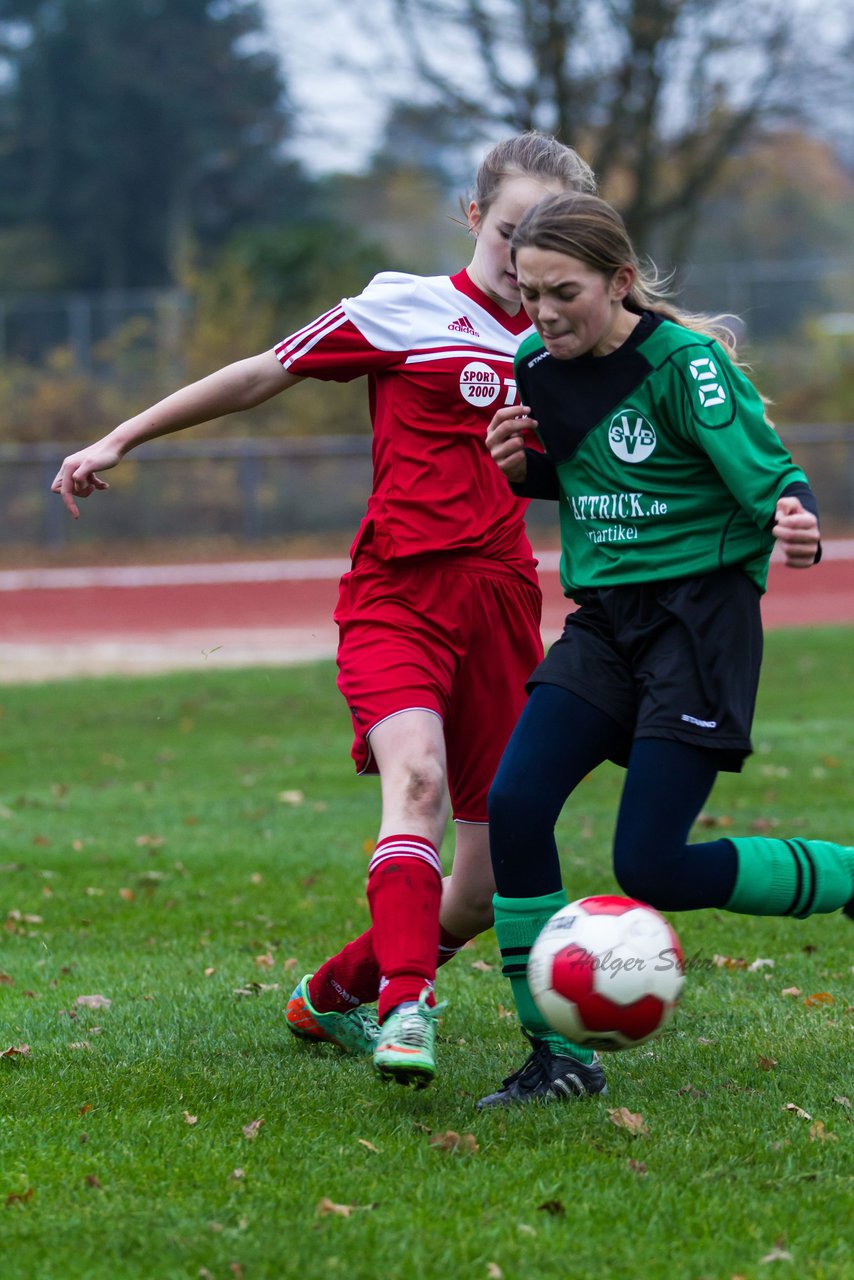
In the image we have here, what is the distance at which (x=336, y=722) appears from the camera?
13.4m

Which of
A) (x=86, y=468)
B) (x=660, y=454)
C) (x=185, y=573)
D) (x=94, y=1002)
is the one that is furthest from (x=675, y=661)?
(x=185, y=573)

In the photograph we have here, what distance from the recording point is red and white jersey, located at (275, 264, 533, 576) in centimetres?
420

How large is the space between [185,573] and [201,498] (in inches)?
104

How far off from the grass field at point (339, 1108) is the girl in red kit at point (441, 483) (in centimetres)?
59

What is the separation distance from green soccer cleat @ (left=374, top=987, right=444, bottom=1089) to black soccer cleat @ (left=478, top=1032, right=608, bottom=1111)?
1.22 feet

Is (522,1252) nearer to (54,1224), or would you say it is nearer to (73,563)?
(54,1224)

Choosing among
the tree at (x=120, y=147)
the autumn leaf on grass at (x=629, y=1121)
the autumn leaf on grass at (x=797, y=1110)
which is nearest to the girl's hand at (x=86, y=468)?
the autumn leaf on grass at (x=629, y=1121)

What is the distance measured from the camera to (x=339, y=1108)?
155 inches

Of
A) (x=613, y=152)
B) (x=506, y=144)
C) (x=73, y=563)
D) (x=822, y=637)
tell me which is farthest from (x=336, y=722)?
(x=73, y=563)

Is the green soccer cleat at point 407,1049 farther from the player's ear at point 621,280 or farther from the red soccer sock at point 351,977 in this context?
the player's ear at point 621,280

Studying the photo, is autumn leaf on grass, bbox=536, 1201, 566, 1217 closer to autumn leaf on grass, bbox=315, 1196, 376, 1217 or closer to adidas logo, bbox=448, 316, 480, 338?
autumn leaf on grass, bbox=315, 1196, 376, 1217

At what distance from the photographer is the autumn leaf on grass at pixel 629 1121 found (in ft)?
12.2

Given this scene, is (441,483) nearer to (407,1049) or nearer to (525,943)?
(525,943)

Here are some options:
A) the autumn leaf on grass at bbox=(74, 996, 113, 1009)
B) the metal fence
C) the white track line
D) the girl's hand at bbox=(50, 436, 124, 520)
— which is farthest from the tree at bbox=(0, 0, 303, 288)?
the girl's hand at bbox=(50, 436, 124, 520)
